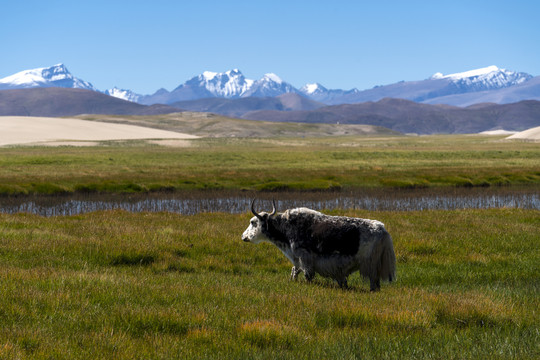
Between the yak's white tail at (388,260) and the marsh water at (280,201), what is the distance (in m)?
18.7

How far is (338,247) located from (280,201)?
2222 cm

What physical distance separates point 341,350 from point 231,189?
3493 centimetres

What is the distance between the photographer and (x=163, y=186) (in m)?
40.8

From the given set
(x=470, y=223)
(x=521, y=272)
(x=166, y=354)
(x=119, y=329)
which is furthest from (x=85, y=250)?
(x=470, y=223)

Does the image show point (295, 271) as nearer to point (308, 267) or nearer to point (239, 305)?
point (308, 267)

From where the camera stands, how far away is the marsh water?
30.4 metres

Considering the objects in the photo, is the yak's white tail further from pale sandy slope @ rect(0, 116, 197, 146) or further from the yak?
pale sandy slope @ rect(0, 116, 197, 146)

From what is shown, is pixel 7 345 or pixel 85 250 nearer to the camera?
pixel 7 345

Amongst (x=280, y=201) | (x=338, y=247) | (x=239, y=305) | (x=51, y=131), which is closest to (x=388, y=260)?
(x=338, y=247)

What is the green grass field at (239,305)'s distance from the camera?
6.39 metres

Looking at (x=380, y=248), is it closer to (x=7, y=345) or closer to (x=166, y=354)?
(x=166, y=354)

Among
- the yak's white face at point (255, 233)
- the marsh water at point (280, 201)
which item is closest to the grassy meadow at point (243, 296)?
the yak's white face at point (255, 233)

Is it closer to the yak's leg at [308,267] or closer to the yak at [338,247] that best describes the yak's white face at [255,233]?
the yak at [338,247]

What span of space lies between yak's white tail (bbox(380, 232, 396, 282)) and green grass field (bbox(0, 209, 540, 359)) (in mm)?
335
